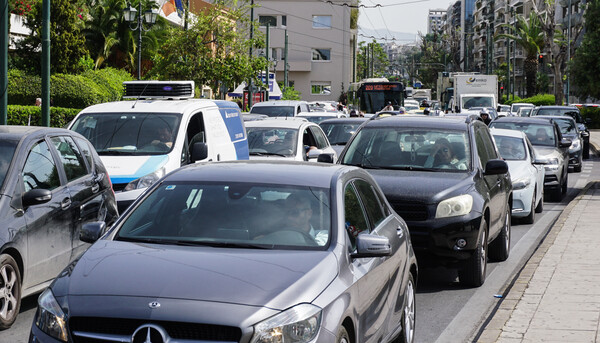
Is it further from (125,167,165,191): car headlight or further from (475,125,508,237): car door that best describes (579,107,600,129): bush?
(125,167,165,191): car headlight

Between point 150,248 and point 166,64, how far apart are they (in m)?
32.6

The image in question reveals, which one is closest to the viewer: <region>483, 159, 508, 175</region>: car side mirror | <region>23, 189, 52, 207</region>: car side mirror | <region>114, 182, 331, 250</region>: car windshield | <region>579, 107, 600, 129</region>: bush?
<region>114, 182, 331, 250</region>: car windshield

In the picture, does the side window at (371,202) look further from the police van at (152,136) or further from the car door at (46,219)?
the police van at (152,136)

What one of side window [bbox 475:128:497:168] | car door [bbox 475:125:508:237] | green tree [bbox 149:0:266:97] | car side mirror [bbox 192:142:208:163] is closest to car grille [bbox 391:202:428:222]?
car door [bbox 475:125:508:237]

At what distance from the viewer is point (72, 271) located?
516cm

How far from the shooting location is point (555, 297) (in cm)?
901

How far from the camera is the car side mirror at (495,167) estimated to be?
10.8 m

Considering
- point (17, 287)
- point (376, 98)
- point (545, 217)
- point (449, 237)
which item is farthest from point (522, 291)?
point (376, 98)

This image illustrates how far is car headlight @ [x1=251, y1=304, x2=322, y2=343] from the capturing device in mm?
4469

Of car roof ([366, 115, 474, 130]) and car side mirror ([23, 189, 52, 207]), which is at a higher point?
car roof ([366, 115, 474, 130])

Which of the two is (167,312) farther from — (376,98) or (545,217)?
(376,98)

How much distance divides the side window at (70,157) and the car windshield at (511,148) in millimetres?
9314

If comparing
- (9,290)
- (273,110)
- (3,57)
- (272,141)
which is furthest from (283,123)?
(273,110)

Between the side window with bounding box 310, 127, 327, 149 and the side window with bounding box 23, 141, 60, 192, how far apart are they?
872 centimetres
